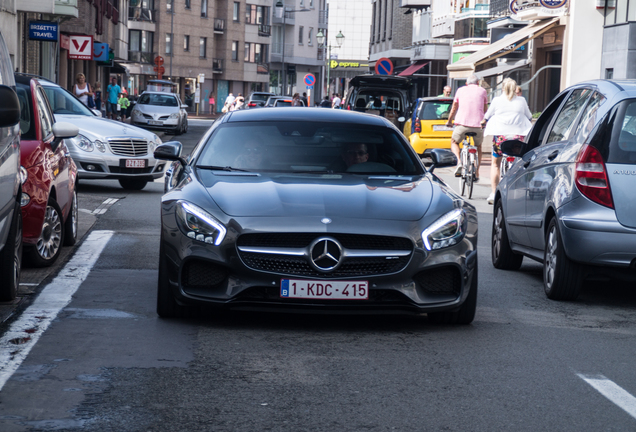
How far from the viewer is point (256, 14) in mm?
105938

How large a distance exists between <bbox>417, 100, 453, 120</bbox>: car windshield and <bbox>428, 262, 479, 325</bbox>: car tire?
64.9 feet

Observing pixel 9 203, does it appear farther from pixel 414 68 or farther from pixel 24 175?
pixel 414 68

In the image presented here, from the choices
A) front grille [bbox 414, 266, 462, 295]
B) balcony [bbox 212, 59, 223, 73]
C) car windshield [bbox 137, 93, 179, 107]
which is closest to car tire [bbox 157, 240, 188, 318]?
front grille [bbox 414, 266, 462, 295]

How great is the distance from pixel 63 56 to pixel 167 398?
138 ft

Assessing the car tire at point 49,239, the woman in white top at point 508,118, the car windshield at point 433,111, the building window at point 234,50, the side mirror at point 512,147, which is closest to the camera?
the car tire at point 49,239

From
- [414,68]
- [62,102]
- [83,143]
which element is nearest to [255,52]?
[414,68]

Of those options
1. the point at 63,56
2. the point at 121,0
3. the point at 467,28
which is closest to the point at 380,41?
the point at 121,0

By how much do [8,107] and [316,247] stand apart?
1.83 metres

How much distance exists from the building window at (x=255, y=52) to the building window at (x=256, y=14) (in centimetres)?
223

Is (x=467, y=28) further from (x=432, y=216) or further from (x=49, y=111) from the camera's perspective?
(x=432, y=216)

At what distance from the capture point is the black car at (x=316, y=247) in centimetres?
622

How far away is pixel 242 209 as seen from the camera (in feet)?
20.9

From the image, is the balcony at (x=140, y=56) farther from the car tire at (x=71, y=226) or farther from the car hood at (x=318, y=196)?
the car hood at (x=318, y=196)

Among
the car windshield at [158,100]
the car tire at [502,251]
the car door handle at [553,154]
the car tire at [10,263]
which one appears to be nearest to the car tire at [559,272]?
the car door handle at [553,154]
